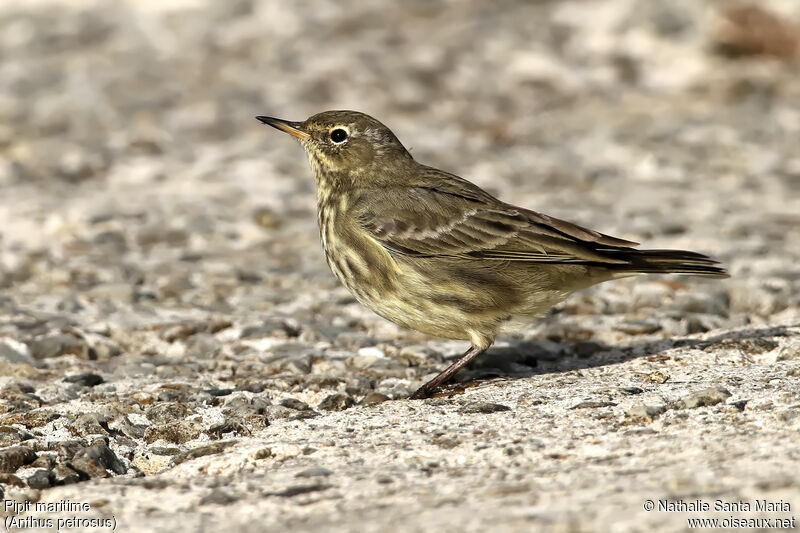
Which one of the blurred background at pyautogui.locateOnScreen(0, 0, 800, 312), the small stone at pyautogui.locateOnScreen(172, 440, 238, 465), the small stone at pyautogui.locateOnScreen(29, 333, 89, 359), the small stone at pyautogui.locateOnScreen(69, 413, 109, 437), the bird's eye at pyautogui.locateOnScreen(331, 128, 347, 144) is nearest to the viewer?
the small stone at pyautogui.locateOnScreen(172, 440, 238, 465)

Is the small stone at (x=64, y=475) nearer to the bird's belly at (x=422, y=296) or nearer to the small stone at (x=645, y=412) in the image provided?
the bird's belly at (x=422, y=296)

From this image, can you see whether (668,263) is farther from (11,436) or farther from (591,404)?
(11,436)

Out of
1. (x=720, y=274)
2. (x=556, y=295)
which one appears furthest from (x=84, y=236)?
(x=720, y=274)

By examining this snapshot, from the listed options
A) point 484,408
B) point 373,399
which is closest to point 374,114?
point 373,399

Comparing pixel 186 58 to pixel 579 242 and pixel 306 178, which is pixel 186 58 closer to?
pixel 306 178

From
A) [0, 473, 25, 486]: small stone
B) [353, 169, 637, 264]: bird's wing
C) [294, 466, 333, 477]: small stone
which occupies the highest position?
[353, 169, 637, 264]: bird's wing

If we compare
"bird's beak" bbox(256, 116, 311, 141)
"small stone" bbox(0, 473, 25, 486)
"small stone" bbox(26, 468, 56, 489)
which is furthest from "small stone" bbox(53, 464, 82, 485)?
"bird's beak" bbox(256, 116, 311, 141)

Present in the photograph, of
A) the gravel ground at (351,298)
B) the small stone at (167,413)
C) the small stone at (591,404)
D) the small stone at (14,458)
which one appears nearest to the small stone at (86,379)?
the gravel ground at (351,298)

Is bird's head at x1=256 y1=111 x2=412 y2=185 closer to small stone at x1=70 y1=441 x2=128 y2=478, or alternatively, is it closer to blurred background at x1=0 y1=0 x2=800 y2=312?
blurred background at x1=0 y1=0 x2=800 y2=312
